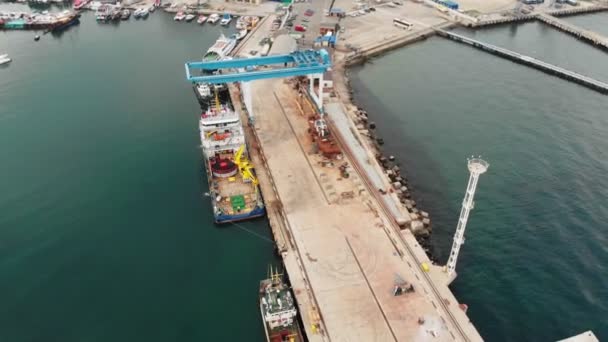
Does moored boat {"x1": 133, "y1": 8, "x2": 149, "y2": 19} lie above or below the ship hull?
above

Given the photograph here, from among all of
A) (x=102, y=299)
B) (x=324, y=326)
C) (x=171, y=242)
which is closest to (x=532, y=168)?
(x=324, y=326)

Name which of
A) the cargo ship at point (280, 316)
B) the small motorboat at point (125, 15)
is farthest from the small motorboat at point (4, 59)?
the cargo ship at point (280, 316)

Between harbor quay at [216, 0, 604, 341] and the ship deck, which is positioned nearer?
harbor quay at [216, 0, 604, 341]

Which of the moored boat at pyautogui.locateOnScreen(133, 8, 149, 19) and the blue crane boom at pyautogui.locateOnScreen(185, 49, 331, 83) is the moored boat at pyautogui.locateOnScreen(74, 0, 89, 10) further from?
the blue crane boom at pyautogui.locateOnScreen(185, 49, 331, 83)

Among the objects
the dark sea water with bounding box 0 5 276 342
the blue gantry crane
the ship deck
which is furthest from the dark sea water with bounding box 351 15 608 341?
the dark sea water with bounding box 0 5 276 342

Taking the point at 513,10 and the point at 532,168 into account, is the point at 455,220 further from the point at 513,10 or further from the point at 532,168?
the point at 513,10

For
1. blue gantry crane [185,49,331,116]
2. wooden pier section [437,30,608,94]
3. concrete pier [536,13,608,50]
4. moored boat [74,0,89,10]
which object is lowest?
wooden pier section [437,30,608,94]

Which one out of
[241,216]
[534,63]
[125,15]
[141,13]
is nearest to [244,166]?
[241,216]
